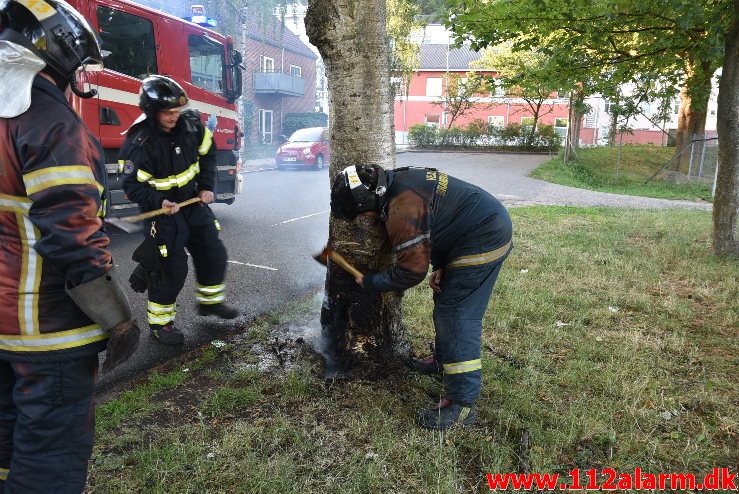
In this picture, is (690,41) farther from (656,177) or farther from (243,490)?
(656,177)

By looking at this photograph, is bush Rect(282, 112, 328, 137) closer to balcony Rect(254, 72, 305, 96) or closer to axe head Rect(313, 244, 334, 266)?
balcony Rect(254, 72, 305, 96)

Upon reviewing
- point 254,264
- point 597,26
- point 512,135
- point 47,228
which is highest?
point 597,26

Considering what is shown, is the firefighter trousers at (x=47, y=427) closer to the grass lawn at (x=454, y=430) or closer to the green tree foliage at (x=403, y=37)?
the grass lawn at (x=454, y=430)

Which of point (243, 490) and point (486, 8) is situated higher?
point (486, 8)

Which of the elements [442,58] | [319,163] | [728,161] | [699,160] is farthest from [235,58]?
[442,58]

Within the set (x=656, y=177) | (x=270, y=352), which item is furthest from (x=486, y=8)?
(x=656, y=177)

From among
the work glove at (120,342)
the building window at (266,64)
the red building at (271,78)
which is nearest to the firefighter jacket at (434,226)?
the work glove at (120,342)

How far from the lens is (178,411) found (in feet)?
9.92

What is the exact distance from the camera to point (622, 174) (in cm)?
2006

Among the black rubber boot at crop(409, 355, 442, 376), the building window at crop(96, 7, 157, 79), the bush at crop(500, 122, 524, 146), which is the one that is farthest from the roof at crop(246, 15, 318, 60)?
the black rubber boot at crop(409, 355, 442, 376)

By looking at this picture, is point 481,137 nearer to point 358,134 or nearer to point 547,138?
point 547,138

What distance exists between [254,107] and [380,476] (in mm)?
28749

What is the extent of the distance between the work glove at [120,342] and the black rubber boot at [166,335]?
215 centimetres

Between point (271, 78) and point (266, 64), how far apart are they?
58.3 inches
